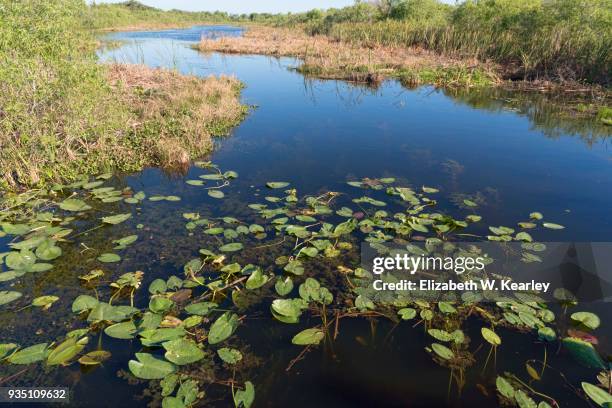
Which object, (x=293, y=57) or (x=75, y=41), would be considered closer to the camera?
(x=75, y=41)

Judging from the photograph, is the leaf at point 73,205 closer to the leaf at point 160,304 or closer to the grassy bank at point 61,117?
the grassy bank at point 61,117

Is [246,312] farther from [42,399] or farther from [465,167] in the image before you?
[465,167]

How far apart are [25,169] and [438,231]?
21.5 ft

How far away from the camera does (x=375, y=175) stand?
6.68 meters

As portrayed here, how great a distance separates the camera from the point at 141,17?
170 feet

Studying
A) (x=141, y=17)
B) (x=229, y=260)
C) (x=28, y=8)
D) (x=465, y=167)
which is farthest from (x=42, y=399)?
(x=141, y=17)

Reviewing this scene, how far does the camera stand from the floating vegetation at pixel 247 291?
115 inches

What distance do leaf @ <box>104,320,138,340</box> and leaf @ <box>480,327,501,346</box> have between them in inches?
121

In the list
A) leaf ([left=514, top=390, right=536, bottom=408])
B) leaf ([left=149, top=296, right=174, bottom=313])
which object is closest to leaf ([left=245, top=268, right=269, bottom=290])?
leaf ([left=149, top=296, right=174, bottom=313])

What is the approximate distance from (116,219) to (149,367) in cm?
278

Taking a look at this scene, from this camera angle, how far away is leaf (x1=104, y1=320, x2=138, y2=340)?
3.08 m

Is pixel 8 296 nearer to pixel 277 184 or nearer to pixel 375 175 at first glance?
pixel 277 184

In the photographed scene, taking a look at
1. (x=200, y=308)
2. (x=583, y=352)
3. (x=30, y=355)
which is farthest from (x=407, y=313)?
(x=30, y=355)

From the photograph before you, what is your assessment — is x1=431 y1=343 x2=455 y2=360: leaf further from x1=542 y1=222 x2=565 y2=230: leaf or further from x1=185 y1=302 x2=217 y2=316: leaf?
x1=542 y1=222 x2=565 y2=230: leaf
